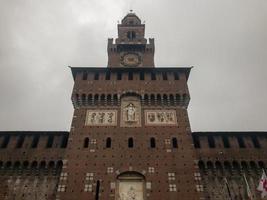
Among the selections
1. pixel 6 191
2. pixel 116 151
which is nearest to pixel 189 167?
pixel 116 151

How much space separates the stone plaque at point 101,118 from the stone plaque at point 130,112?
29.5 inches

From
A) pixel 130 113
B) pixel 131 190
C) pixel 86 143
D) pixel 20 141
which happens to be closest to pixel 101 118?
pixel 130 113

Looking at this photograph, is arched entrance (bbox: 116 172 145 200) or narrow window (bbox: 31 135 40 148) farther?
narrow window (bbox: 31 135 40 148)

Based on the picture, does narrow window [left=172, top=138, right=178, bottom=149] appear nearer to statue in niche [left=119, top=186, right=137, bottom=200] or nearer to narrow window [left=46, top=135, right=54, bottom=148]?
statue in niche [left=119, top=186, right=137, bottom=200]

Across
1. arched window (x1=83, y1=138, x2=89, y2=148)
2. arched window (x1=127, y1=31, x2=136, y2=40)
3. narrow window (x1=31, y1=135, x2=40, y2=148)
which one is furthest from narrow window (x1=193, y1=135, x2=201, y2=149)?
arched window (x1=127, y1=31, x2=136, y2=40)

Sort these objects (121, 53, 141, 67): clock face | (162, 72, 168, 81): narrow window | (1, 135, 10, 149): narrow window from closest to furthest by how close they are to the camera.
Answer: (1, 135, 10, 149): narrow window → (162, 72, 168, 81): narrow window → (121, 53, 141, 67): clock face

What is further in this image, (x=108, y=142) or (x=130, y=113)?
(x=130, y=113)

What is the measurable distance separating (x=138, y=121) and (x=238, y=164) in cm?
837

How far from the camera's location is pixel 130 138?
2303 cm

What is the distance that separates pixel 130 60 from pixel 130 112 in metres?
9.44

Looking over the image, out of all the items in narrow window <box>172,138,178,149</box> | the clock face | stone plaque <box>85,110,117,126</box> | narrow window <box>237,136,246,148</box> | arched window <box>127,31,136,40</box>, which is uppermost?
arched window <box>127,31,136,40</box>

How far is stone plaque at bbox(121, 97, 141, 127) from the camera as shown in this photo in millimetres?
→ 24047

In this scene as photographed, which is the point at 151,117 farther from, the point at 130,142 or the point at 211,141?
the point at 211,141

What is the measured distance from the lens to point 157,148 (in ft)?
73.6
